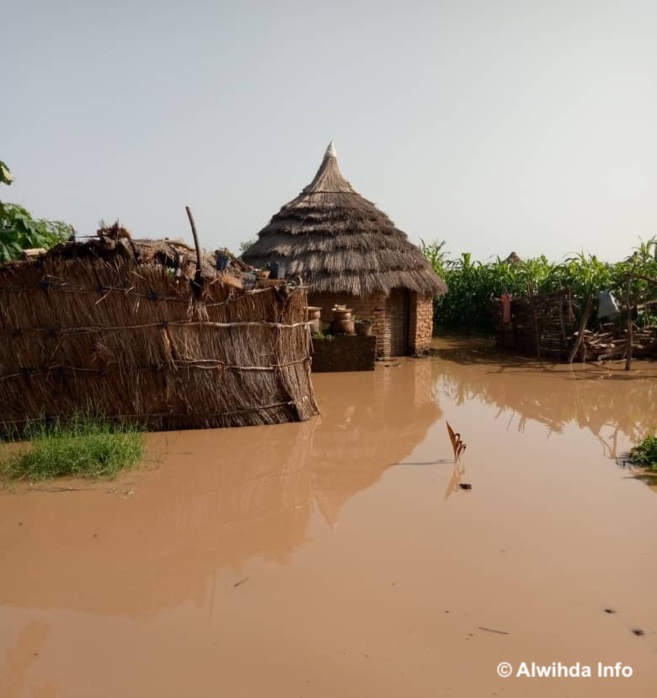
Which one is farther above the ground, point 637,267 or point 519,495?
point 637,267

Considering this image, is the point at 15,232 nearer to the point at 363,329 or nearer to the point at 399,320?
the point at 363,329

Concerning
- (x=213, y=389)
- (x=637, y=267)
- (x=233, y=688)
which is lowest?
(x=233, y=688)

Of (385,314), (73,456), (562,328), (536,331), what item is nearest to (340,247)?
(385,314)

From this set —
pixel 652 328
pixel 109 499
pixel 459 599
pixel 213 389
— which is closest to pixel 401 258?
pixel 652 328

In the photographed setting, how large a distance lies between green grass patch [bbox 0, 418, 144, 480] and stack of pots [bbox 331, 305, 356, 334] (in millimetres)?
5429

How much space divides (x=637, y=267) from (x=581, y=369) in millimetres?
3839

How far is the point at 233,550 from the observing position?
13.6 ft

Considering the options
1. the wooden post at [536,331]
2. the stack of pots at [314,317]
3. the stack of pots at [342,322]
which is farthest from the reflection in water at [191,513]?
the wooden post at [536,331]

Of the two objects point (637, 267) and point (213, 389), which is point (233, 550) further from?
point (637, 267)

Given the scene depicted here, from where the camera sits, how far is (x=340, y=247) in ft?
41.2

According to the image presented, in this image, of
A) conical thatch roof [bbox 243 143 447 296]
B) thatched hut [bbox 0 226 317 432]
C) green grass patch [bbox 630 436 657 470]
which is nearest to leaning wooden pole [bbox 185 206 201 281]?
thatched hut [bbox 0 226 317 432]

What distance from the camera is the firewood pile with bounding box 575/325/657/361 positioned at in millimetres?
12305

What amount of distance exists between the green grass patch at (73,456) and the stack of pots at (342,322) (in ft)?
17.8

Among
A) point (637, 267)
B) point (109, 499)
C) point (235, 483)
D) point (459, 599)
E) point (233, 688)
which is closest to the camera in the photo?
point (233, 688)
